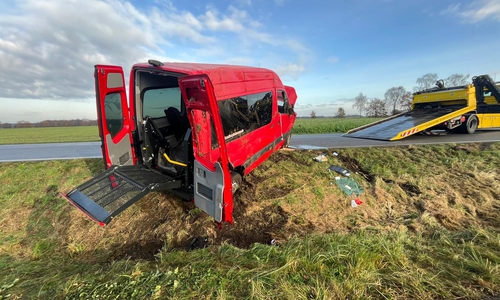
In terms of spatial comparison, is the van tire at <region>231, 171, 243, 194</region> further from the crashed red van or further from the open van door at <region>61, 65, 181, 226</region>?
the open van door at <region>61, 65, 181, 226</region>

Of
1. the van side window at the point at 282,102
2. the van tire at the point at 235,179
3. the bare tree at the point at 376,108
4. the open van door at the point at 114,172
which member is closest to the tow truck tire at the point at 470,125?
the van side window at the point at 282,102

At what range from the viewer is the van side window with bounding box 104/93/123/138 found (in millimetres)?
4011

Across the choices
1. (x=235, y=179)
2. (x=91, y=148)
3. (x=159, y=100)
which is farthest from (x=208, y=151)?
(x=91, y=148)

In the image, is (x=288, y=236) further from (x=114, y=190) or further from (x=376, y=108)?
(x=376, y=108)

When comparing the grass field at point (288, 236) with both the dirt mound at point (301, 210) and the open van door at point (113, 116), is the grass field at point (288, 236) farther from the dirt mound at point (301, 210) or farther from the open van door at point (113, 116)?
the open van door at point (113, 116)

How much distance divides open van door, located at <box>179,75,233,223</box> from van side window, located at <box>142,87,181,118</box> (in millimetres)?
1729

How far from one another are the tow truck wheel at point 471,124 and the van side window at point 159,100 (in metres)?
11.4

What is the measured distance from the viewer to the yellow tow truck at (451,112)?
29.5 ft

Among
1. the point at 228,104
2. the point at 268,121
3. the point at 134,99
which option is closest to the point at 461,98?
the point at 268,121

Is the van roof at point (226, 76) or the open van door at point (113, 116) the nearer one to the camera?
the van roof at point (226, 76)

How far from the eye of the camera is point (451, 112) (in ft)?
29.4

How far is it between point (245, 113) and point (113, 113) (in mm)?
2344

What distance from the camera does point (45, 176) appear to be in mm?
5438

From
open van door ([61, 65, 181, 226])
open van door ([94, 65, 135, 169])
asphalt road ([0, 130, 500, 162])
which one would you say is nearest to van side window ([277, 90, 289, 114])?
asphalt road ([0, 130, 500, 162])
